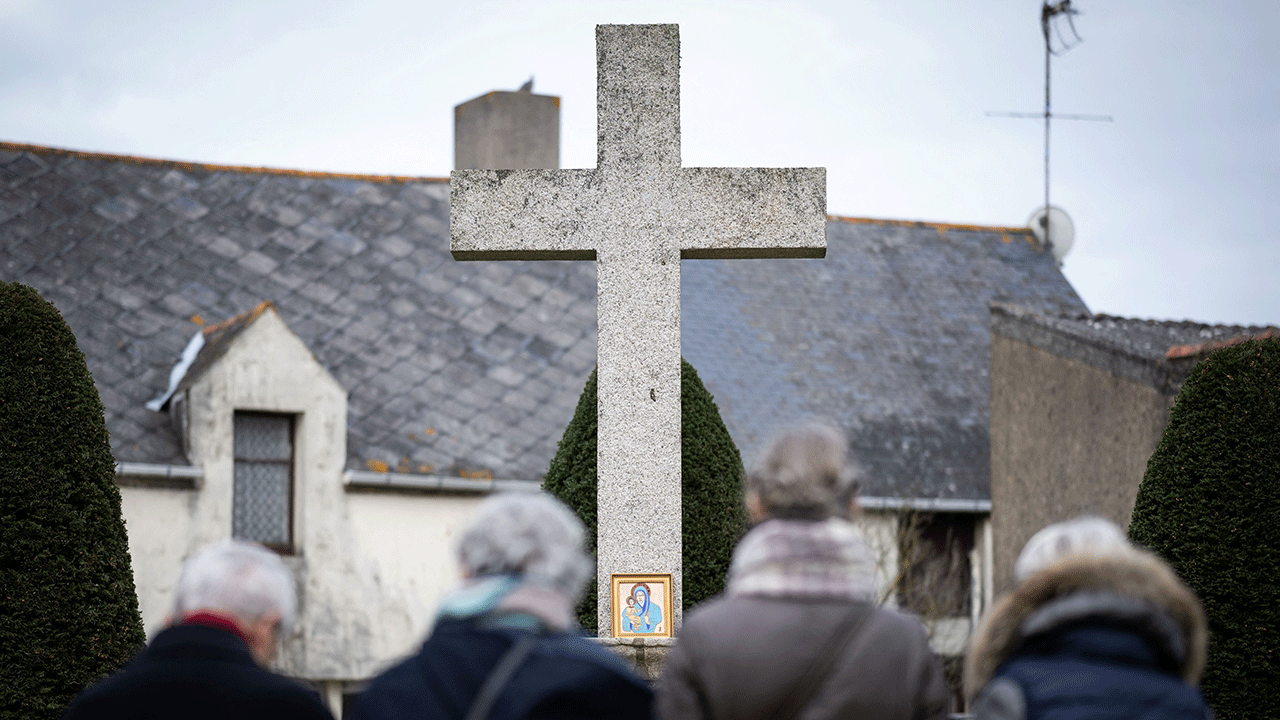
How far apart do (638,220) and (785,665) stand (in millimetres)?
4909

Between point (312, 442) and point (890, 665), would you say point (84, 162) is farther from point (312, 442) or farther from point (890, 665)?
point (890, 665)

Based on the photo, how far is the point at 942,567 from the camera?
59.8 ft

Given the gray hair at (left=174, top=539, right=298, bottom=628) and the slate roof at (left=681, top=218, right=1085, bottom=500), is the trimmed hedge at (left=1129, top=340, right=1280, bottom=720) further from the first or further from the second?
the slate roof at (left=681, top=218, right=1085, bottom=500)

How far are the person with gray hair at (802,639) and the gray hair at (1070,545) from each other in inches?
11.9

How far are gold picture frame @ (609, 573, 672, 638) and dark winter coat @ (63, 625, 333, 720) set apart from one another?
13.2 ft

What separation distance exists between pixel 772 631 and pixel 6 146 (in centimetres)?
1653

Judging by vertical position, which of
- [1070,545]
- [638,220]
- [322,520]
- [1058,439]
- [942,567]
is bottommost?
[942,567]

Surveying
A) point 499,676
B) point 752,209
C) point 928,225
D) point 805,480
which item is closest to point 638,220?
point 752,209

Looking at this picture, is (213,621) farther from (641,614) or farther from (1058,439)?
(1058,439)

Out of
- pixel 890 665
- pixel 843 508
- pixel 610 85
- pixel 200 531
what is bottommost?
pixel 200 531

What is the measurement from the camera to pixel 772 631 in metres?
3.54

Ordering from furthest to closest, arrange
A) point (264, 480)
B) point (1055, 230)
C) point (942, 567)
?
point (1055, 230) < point (942, 567) < point (264, 480)

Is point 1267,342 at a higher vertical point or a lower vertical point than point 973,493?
higher

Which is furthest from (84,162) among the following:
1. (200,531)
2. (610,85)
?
(610,85)
